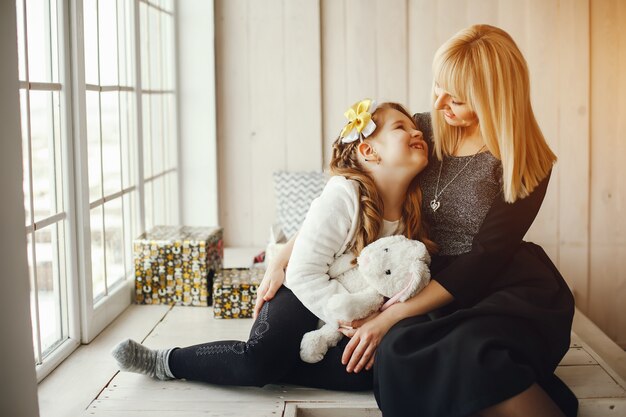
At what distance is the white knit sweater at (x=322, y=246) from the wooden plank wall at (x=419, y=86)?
66.8 inches

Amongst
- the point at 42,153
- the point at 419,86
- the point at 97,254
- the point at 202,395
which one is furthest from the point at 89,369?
the point at 419,86

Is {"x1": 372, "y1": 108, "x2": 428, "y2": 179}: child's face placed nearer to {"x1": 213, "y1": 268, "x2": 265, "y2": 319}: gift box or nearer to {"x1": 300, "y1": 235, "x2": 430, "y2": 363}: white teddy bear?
{"x1": 300, "y1": 235, "x2": 430, "y2": 363}: white teddy bear

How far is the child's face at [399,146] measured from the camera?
6.92 ft

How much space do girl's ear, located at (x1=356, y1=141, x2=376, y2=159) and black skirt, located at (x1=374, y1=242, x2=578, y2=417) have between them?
46cm

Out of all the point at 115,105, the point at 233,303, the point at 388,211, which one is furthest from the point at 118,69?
the point at 388,211

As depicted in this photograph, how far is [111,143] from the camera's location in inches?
111

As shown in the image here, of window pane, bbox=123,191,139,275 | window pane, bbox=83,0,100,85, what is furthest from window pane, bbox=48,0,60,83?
window pane, bbox=123,191,139,275

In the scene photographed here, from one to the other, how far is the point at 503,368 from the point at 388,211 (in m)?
Answer: 0.61

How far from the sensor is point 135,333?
262 cm

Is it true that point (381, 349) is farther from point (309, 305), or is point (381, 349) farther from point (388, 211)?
point (388, 211)

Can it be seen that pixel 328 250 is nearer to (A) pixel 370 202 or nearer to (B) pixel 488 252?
(A) pixel 370 202

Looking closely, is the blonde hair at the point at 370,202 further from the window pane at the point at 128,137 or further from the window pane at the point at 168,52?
the window pane at the point at 168,52

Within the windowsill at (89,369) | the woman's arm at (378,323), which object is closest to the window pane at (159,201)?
the windowsill at (89,369)

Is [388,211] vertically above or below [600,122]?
below
